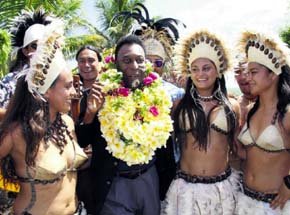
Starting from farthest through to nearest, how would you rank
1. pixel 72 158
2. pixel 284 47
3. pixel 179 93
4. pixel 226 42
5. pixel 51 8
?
pixel 51 8, pixel 179 93, pixel 226 42, pixel 284 47, pixel 72 158

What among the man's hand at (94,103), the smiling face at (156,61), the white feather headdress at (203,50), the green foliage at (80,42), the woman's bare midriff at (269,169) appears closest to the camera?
the woman's bare midriff at (269,169)

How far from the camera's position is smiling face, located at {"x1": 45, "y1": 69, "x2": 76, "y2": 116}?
12.1 feet

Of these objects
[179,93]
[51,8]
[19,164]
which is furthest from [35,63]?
[51,8]

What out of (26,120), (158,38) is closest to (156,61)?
(158,38)

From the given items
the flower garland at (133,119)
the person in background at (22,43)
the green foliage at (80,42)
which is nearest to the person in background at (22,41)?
the person in background at (22,43)

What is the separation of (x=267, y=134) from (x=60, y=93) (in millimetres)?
1889

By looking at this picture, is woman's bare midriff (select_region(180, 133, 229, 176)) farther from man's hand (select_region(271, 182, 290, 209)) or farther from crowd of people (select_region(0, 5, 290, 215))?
man's hand (select_region(271, 182, 290, 209))

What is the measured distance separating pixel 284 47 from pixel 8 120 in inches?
101

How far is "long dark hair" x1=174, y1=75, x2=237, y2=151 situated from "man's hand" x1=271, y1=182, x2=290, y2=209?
2.20 ft

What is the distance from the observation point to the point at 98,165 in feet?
14.4

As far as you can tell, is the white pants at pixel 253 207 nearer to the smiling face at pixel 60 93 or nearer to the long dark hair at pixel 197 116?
the long dark hair at pixel 197 116

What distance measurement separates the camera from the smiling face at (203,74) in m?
4.52

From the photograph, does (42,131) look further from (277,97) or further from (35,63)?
(277,97)

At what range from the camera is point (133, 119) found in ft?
14.1
